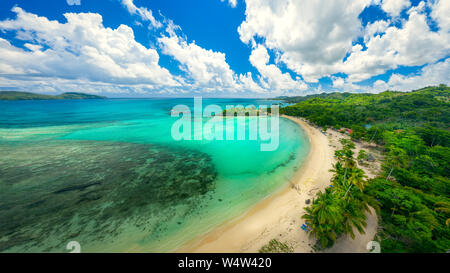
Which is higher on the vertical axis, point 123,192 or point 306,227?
point 123,192

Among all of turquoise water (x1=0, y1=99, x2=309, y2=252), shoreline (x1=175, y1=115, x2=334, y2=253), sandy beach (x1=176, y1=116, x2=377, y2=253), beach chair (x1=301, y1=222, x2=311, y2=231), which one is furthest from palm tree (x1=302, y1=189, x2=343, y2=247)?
turquoise water (x1=0, y1=99, x2=309, y2=252)

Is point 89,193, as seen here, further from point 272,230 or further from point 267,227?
point 272,230

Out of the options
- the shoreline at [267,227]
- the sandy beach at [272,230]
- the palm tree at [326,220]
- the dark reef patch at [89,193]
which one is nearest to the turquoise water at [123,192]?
the dark reef patch at [89,193]

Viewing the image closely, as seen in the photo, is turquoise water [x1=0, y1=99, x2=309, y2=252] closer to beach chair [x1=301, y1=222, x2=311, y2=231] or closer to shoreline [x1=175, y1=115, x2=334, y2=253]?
shoreline [x1=175, y1=115, x2=334, y2=253]

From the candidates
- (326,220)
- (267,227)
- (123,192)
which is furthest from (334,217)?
(123,192)

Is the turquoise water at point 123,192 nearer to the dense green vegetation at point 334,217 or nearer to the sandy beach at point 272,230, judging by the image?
the sandy beach at point 272,230
